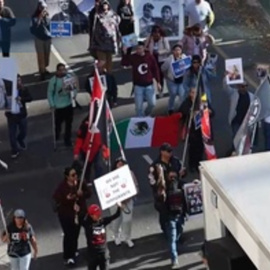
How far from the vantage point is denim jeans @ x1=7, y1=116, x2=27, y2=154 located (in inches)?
551

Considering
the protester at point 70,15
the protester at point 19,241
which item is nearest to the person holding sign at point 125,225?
the protester at point 19,241

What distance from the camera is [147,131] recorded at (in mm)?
12047

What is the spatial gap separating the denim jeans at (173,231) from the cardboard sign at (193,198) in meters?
0.19

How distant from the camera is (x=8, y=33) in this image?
16.9 metres

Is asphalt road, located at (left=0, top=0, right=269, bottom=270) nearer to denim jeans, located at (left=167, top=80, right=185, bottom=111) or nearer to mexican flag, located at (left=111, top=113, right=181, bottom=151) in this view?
denim jeans, located at (left=167, top=80, right=185, bottom=111)

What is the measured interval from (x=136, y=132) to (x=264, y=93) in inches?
83.5

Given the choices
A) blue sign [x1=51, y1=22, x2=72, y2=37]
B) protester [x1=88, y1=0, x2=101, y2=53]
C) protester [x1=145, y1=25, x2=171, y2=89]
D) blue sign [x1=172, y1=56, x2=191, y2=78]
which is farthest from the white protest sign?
protester [x1=88, y1=0, x2=101, y2=53]

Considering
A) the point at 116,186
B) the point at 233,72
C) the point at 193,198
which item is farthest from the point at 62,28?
the point at 116,186

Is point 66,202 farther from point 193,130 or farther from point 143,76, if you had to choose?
point 143,76

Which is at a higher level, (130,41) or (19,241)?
(130,41)

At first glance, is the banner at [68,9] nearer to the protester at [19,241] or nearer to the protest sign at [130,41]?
the protest sign at [130,41]

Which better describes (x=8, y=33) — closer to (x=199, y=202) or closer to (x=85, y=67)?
(x=85, y=67)

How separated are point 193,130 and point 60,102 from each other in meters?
2.32

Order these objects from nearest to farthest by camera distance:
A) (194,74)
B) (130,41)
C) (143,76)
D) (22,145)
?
1. (22,145)
2. (194,74)
3. (143,76)
4. (130,41)
